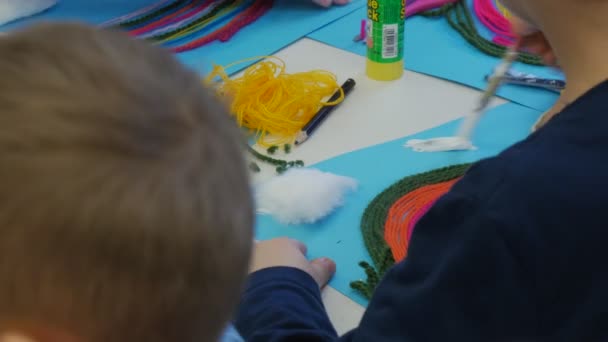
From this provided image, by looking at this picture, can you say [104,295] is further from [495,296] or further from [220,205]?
[495,296]

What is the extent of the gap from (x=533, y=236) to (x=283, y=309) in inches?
11.6

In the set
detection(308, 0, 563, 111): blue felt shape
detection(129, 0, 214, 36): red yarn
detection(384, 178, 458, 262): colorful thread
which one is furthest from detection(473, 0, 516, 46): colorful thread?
detection(129, 0, 214, 36): red yarn

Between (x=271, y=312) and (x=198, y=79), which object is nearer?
(x=198, y=79)

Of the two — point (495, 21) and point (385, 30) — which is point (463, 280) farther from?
point (495, 21)

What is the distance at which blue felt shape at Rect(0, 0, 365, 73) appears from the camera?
102 cm

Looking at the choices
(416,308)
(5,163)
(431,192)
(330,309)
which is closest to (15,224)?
(5,163)

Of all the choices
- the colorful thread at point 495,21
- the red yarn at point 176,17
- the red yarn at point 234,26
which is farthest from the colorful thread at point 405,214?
the red yarn at point 176,17

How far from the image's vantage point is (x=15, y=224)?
27 centimetres

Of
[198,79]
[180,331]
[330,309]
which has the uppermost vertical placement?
[198,79]

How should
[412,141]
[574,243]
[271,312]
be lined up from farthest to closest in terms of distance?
[412,141] → [271,312] → [574,243]

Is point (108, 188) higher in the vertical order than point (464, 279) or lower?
higher

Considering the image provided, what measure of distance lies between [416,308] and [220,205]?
25 cm

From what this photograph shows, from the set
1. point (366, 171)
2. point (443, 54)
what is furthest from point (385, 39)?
point (366, 171)

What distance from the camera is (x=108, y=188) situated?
0.27 meters
